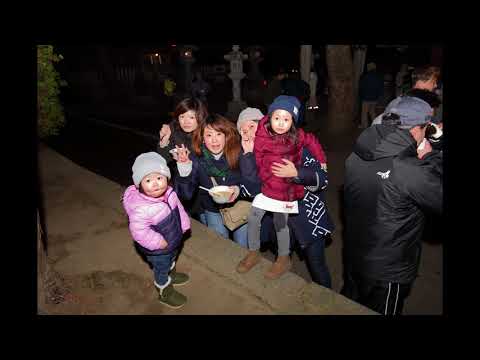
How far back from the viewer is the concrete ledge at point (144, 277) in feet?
10.0

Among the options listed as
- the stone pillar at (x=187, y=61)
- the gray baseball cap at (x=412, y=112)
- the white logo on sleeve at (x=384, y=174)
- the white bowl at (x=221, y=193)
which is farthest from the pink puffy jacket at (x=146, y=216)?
the stone pillar at (x=187, y=61)

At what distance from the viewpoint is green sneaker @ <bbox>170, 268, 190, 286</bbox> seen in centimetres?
343

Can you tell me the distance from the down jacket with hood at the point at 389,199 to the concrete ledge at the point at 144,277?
503 millimetres

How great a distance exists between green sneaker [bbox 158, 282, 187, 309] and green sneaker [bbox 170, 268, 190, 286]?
25 cm

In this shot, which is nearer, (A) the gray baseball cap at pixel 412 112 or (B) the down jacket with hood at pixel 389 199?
(B) the down jacket with hood at pixel 389 199

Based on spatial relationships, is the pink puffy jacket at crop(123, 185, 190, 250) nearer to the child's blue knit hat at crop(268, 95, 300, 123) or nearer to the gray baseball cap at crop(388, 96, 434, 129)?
the child's blue knit hat at crop(268, 95, 300, 123)

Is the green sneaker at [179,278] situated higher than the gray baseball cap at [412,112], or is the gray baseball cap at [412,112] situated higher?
the gray baseball cap at [412,112]

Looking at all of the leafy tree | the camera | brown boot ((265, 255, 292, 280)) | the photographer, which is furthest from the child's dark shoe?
the leafy tree

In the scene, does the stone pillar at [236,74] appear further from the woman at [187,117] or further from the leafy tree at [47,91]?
the woman at [187,117]

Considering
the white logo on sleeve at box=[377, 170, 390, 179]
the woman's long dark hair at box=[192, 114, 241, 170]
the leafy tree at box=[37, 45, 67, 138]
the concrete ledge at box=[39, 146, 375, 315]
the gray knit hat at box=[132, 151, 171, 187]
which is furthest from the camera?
the leafy tree at box=[37, 45, 67, 138]

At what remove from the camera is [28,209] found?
192 centimetres

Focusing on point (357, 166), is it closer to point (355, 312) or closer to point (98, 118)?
point (355, 312)

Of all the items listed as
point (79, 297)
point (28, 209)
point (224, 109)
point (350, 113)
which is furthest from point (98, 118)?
point (28, 209)

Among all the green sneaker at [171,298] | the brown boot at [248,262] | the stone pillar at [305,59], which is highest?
the stone pillar at [305,59]
